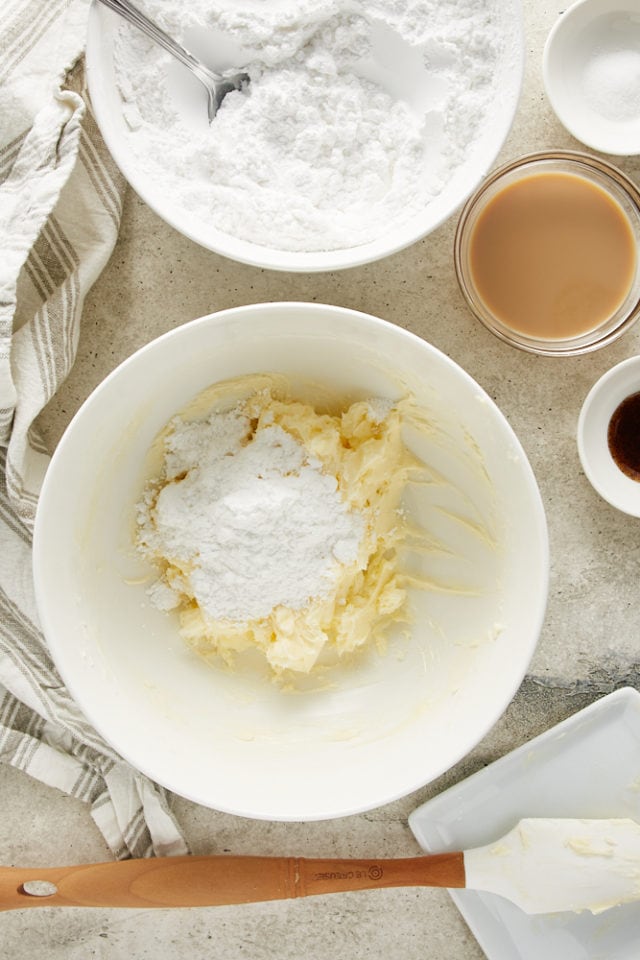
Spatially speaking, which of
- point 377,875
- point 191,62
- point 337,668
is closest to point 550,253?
point 191,62

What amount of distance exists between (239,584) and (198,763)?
0.25 meters

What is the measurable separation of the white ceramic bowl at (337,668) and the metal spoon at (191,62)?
315mm

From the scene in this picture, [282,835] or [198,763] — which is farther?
[282,835]

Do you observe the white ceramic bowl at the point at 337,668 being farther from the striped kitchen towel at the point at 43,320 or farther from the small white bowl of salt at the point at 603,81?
the small white bowl of salt at the point at 603,81

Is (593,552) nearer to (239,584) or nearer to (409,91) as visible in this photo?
(239,584)

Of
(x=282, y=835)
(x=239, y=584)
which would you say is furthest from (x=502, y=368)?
(x=282, y=835)

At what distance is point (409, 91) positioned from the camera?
3.73 ft

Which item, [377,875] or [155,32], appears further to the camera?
[377,875]

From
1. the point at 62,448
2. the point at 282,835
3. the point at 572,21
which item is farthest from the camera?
the point at 282,835

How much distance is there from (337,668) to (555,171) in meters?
0.81

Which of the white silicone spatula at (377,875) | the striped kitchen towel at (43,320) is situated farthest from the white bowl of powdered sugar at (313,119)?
the white silicone spatula at (377,875)

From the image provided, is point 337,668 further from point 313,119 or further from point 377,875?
point 313,119

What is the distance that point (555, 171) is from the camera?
1249 mm

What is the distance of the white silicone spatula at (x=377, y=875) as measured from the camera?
1204mm
